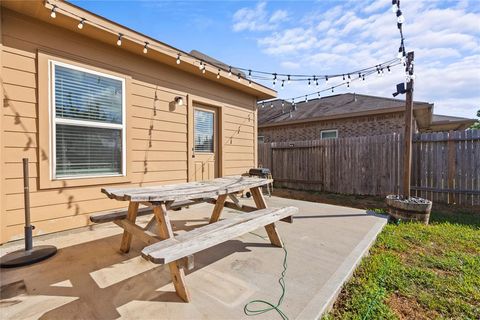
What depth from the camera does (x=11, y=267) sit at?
2090 mm

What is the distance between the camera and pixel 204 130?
489 cm

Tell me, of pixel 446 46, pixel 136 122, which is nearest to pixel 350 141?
pixel 446 46

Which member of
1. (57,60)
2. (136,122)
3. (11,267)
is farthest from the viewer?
(136,122)

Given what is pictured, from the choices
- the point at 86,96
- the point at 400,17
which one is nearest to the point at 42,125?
the point at 86,96

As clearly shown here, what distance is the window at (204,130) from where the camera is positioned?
4738 millimetres

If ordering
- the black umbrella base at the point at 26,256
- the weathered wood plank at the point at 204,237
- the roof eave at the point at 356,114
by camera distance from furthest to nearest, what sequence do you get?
the roof eave at the point at 356,114 < the black umbrella base at the point at 26,256 < the weathered wood plank at the point at 204,237

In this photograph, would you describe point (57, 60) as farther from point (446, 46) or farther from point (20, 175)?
point (446, 46)

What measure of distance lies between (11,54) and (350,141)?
7.17 metres

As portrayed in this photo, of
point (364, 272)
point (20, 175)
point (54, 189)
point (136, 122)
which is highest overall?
point (136, 122)

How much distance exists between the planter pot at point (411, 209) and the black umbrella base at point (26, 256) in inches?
193

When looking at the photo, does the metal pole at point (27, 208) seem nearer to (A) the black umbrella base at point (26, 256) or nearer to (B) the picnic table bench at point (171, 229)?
(A) the black umbrella base at point (26, 256)

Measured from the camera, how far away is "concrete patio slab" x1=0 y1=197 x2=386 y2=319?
5.01 ft

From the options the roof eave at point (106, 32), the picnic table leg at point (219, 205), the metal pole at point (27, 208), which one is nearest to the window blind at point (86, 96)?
the roof eave at point (106, 32)

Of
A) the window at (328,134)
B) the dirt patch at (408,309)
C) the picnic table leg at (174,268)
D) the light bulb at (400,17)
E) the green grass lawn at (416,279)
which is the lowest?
the dirt patch at (408,309)
